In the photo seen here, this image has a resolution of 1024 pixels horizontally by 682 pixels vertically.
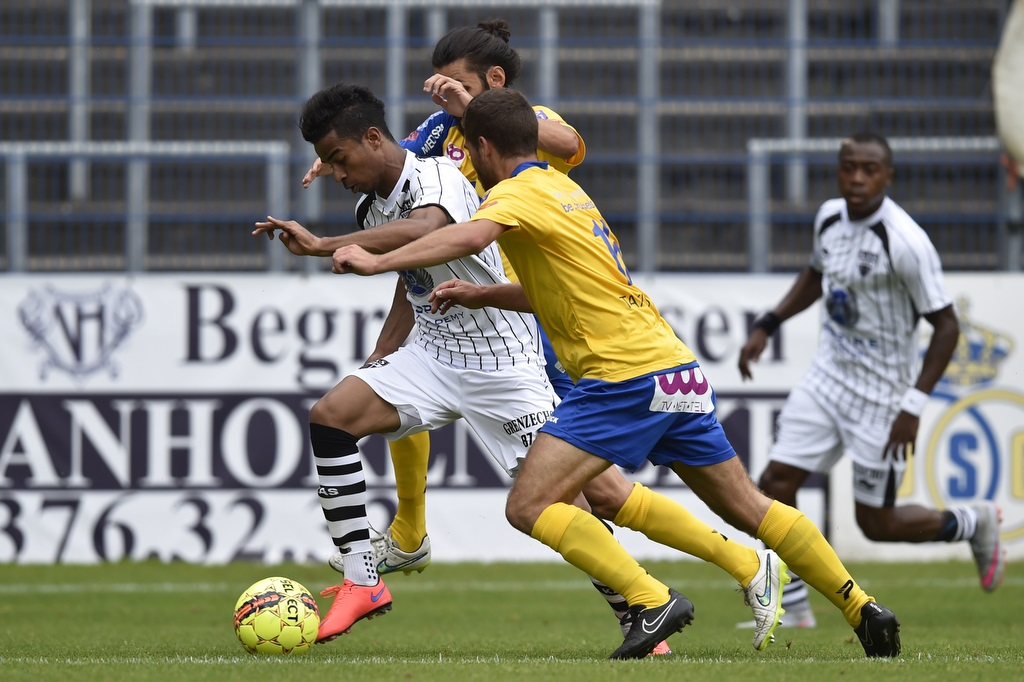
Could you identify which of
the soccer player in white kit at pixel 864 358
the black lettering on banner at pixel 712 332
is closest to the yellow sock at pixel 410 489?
the soccer player in white kit at pixel 864 358

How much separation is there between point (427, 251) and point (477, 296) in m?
0.57

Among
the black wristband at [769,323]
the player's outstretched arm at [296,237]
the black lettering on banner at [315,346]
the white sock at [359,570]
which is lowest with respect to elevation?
the white sock at [359,570]

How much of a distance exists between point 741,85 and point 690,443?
7.87 m

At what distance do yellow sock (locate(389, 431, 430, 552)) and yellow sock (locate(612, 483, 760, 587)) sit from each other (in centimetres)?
99

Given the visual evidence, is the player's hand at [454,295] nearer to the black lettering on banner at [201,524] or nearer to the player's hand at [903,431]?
the player's hand at [903,431]

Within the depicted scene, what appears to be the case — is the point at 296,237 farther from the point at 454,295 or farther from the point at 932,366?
the point at 932,366

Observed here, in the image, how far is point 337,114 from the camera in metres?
5.36

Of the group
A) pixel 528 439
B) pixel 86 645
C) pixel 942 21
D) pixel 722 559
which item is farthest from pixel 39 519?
pixel 942 21

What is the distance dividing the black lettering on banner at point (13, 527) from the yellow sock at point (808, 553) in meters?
6.65

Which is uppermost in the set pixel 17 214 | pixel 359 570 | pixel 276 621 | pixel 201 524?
pixel 17 214

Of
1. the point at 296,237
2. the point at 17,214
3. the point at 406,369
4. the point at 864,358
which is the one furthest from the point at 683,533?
the point at 17,214

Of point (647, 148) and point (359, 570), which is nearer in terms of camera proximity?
point (359, 570)

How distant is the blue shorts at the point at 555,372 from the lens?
6.03 meters

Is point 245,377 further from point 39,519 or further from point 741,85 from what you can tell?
point 741,85
